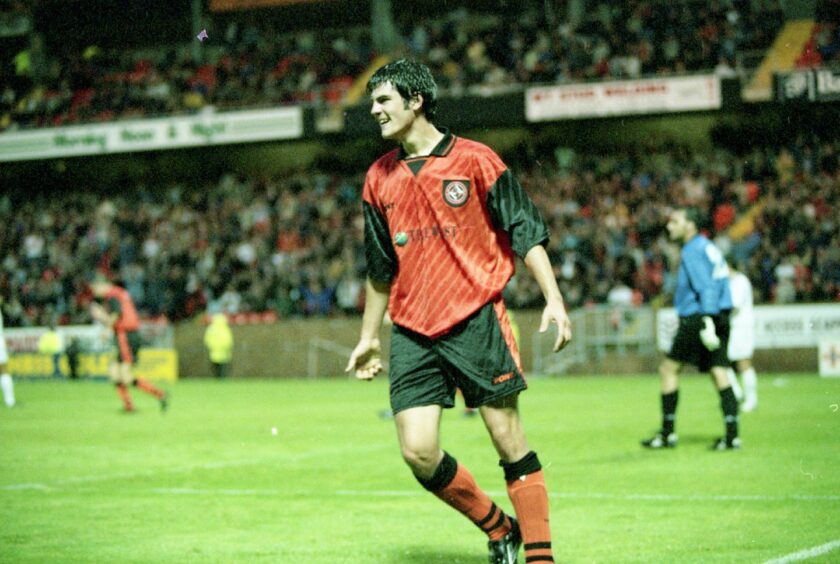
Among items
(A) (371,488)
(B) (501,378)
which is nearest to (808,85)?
(A) (371,488)

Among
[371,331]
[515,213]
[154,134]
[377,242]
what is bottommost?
[371,331]

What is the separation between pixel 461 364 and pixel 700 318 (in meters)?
6.64

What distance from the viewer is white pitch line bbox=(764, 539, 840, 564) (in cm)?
626

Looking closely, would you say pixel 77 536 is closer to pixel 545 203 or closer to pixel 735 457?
pixel 735 457

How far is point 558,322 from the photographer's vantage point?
5.21 m

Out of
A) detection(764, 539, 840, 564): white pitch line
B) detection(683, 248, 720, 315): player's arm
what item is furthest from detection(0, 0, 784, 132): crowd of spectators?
detection(764, 539, 840, 564): white pitch line

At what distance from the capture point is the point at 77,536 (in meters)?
7.65

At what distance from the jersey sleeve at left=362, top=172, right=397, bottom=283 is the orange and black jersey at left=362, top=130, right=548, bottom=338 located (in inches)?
2.2

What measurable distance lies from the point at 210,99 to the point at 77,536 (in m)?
32.1

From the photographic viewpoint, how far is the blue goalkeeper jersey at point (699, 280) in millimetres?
11656

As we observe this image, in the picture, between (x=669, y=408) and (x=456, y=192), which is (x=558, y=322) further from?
(x=669, y=408)

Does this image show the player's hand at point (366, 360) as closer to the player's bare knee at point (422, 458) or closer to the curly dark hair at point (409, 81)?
the player's bare knee at point (422, 458)

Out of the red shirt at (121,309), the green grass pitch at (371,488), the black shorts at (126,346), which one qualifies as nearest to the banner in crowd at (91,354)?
the red shirt at (121,309)

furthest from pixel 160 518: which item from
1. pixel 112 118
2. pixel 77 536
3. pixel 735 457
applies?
pixel 112 118
